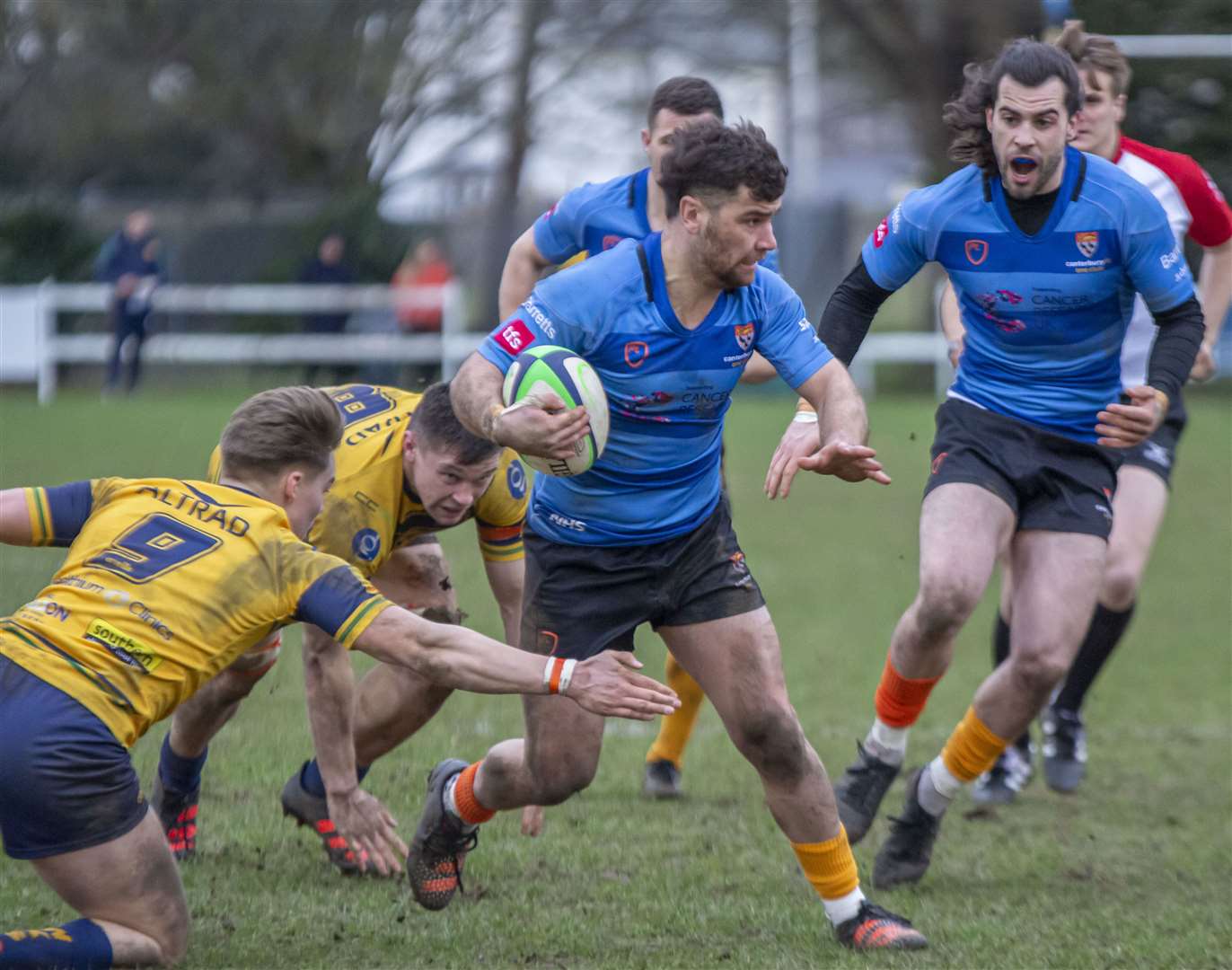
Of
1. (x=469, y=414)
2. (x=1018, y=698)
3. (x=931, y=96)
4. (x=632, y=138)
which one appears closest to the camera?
(x=469, y=414)

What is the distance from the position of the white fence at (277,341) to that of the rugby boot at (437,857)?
1712 cm

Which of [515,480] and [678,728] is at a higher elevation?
[515,480]

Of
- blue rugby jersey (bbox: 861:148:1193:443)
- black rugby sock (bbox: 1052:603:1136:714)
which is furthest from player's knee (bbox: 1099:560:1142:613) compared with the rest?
blue rugby jersey (bbox: 861:148:1193:443)

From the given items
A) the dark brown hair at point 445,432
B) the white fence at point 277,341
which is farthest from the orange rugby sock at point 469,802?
the white fence at point 277,341

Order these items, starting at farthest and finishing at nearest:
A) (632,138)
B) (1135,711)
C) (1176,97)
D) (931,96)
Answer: (632,138) < (931,96) < (1176,97) < (1135,711)

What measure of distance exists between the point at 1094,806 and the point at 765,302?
2.84 metres

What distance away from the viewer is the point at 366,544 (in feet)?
16.8

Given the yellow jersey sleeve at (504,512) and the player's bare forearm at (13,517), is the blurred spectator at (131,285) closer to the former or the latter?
the yellow jersey sleeve at (504,512)

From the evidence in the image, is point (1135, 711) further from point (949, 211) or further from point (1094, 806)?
point (949, 211)

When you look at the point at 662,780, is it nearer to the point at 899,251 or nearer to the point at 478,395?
the point at 899,251

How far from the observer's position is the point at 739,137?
172 inches

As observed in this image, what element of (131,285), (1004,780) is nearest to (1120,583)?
(1004,780)

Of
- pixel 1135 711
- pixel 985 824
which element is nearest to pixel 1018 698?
pixel 985 824

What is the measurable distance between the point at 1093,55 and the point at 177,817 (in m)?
4.13
